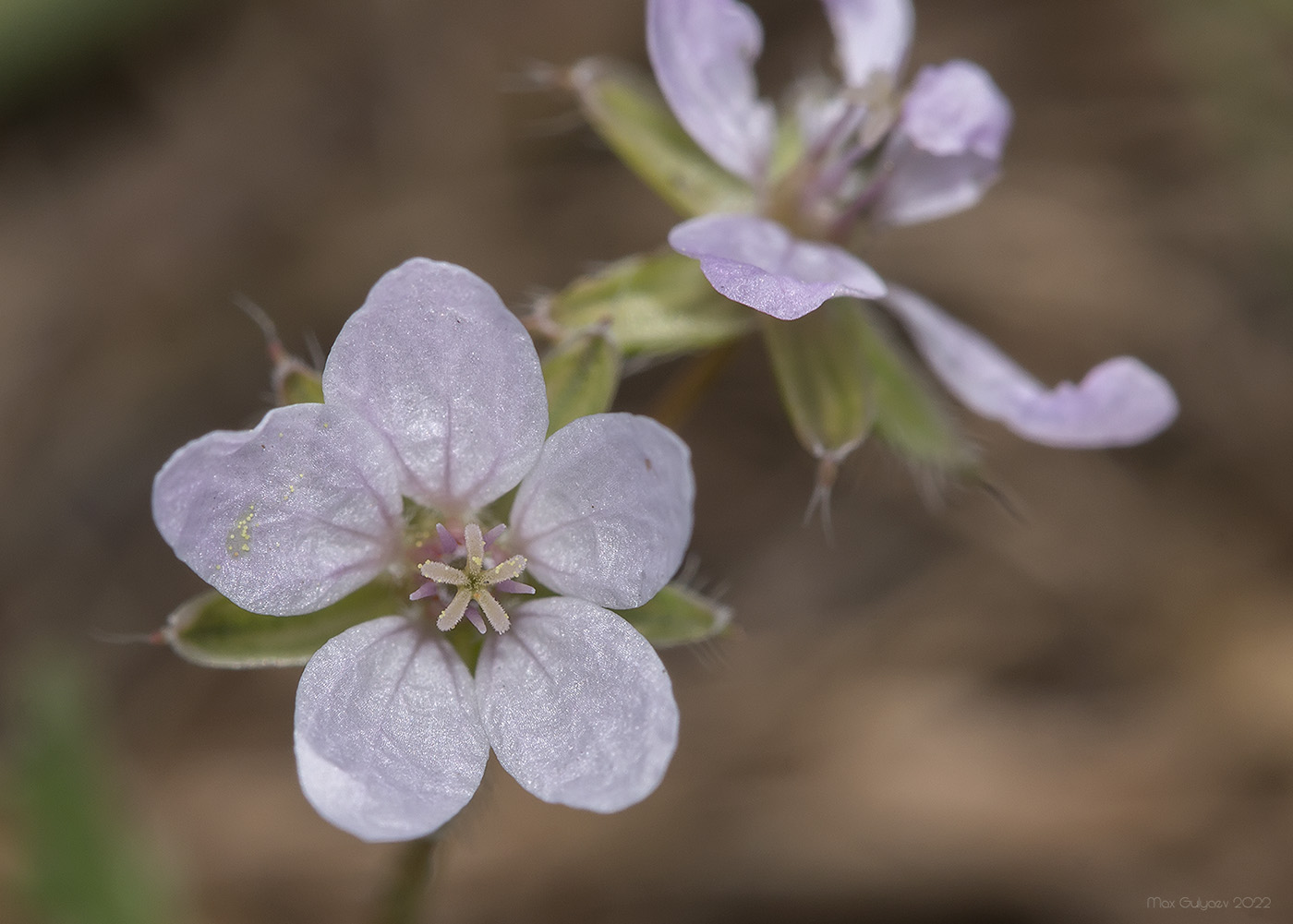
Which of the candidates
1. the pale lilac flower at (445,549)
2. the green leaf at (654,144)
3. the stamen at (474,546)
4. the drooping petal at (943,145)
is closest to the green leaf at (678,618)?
the pale lilac flower at (445,549)

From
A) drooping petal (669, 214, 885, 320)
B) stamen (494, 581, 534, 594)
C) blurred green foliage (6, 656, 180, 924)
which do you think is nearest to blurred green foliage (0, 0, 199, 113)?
blurred green foliage (6, 656, 180, 924)

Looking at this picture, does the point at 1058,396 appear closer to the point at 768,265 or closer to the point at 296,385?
the point at 768,265

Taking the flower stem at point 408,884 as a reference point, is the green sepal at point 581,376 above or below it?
above

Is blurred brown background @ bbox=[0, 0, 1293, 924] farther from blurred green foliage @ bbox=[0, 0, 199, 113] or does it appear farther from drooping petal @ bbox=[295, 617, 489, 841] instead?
drooping petal @ bbox=[295, 617, 489, 841]

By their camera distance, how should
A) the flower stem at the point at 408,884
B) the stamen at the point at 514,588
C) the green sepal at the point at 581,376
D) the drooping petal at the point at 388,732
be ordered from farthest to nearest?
the flower stem at the point at 408,884, the green sepal at the point at 581,376, the stamen at the point at 514,588, the drooping petal at the point at 388,732

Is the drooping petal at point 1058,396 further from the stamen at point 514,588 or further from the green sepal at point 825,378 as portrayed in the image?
the stamen at point 514,588

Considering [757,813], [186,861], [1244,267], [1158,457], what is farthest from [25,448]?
[1244,267]
